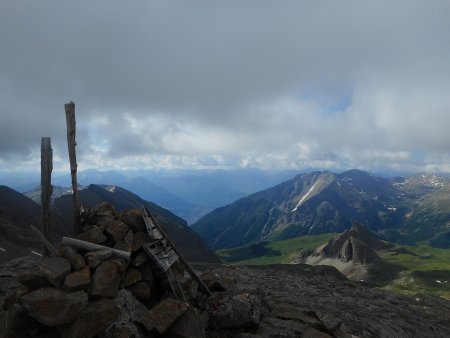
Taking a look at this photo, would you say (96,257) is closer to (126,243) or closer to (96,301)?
(126,243)

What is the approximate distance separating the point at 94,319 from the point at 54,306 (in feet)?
5.38

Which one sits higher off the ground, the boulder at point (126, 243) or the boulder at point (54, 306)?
the boulder at point (126, 243)

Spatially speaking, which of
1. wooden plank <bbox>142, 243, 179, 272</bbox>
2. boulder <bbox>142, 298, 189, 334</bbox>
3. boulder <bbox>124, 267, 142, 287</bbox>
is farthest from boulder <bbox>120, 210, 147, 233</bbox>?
boulder <bbox>142, 298, 189, 334</bbox>

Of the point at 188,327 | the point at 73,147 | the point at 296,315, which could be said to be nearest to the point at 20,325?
the point at 188,327

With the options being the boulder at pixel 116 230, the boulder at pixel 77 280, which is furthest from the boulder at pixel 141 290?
the boulder at pixel 116 230

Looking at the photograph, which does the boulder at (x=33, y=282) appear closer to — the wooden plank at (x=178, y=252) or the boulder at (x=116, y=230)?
the boulder at (x=116, y=230)

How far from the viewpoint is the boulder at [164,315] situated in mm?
15727

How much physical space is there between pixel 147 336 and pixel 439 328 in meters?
31.8

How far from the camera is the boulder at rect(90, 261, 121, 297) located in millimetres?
15917

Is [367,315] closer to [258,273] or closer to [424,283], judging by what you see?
[258,273]

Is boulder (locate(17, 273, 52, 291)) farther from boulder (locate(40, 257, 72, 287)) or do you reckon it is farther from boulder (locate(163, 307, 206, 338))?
boulder (locate(163, 307, 206, 338))

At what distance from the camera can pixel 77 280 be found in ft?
51.9

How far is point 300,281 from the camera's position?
43969 mm

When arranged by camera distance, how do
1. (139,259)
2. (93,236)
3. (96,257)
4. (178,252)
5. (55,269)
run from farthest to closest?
1. (178,252)
2. (93,236)
3. (139,259)
4. (96,257)
5. (55,269)
